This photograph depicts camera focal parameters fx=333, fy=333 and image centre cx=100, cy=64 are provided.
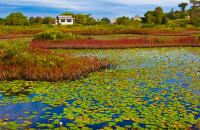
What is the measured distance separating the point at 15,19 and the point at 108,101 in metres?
71.7

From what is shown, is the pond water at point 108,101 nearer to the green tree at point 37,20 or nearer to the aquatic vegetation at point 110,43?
the aquatic vegetation at point 110,43

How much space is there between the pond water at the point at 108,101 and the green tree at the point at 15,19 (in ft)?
215

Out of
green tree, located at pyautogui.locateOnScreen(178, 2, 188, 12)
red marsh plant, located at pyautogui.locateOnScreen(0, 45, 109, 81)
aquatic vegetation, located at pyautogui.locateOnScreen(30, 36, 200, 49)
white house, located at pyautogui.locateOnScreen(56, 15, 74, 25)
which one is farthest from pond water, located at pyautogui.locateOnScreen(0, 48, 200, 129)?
green tree, located at pyautogui.locateOnScreen(178, 2, 188, 12)

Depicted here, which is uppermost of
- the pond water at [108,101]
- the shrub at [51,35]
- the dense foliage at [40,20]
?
the dense foliage at [40,20]

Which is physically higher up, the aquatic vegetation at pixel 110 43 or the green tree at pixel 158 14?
the green tree at pixel 158 14

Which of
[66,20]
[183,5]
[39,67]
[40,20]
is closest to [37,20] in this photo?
[40,20]

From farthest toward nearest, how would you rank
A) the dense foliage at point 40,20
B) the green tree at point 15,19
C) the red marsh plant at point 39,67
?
the dense foliage at point 40,20 < the green tree at point 15,19 < the red marsh plant at point 39,67

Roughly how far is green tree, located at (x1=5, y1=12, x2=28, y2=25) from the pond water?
215 ft

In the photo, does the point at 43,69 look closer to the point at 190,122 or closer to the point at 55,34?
the point at 190,122

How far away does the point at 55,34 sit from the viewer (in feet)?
115

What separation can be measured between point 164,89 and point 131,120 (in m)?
4.10

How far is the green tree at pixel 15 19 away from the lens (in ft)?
257

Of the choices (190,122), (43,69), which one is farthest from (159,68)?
(190,122)

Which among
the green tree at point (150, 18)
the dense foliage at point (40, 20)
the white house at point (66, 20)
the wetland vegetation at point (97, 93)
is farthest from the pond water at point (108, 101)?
the white house at point (66, 20)
